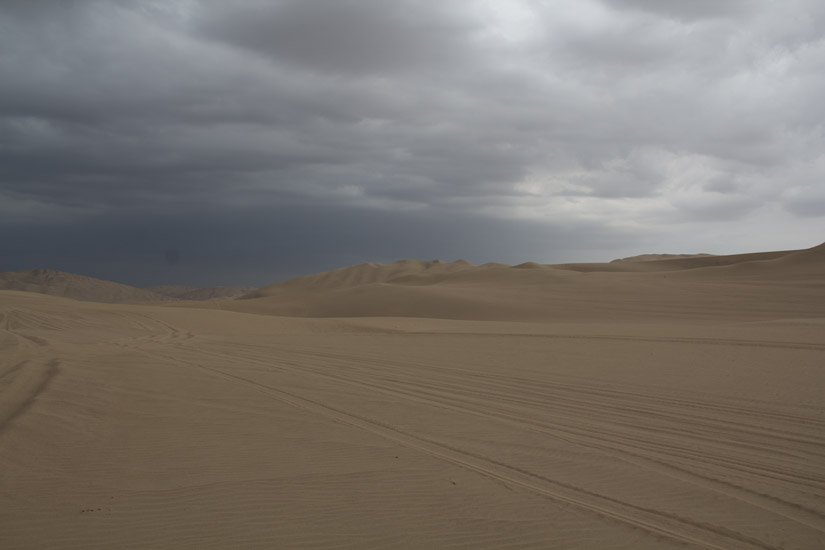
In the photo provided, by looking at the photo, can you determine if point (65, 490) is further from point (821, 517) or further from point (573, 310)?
point (573, 310)

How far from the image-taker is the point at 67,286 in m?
Result: 74.6

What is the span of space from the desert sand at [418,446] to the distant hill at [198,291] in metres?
104

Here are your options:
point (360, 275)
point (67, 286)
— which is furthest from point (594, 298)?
point (67, 286)

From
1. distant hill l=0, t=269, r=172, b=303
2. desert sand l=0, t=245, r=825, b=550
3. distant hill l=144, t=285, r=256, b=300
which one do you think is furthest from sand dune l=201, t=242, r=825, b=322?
distant hill l=144, t=285, r=256, b=300

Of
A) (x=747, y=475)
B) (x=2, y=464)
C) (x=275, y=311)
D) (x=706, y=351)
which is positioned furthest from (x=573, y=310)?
(x=2, y=464)

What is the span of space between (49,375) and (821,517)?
35.1 feet

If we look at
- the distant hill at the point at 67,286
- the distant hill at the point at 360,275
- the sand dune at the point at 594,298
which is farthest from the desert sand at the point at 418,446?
the distant hill at the point at 67,286

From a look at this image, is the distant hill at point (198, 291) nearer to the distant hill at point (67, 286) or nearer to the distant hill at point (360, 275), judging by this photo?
the distant hill at point (360, 275)

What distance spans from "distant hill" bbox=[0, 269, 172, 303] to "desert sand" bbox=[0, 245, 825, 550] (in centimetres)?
6731

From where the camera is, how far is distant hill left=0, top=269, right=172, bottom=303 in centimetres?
7194

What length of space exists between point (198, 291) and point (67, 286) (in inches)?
1700

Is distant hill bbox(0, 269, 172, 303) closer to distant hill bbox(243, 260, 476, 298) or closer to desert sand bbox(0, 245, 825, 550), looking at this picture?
distant hill bbox(243, 260, 476, 298)

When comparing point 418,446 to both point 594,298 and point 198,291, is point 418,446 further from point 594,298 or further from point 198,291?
point 198,291

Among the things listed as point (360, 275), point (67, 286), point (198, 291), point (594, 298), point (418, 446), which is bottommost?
point (418, 446)
